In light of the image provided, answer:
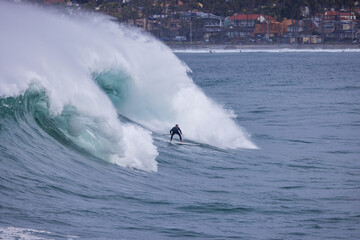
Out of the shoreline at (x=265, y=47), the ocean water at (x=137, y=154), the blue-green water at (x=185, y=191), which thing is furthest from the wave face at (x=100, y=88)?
the shoreline at (x=265, y=47)

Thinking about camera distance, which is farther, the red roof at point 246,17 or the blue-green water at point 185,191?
the red roof at point 246,17

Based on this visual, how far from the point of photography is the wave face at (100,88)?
720 inches

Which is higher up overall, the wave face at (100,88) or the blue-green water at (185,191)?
the wave face at (100,88)

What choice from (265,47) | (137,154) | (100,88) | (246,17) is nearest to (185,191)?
(137,154)

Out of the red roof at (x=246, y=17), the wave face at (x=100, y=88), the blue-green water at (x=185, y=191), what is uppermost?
the red roof at (x=246, y=17)

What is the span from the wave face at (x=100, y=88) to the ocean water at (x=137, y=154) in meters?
0.05

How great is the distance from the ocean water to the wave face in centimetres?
5

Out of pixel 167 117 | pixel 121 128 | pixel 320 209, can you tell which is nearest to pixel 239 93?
pixel 167 117

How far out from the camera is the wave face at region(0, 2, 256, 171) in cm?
1830

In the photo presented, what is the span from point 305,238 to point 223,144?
12.6 metres

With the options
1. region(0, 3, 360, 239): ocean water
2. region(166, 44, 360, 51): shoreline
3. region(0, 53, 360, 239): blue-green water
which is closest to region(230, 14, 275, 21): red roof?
region(166, 44, 360, 51): shoreline

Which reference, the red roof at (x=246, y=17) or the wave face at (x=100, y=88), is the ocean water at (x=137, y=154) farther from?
the red roof at (x=246, y=17)

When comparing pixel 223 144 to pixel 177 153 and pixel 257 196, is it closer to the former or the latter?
pixel 177 153

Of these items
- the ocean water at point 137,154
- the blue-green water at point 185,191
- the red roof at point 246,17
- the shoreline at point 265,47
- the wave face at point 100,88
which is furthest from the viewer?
the red roof at point 246,17
